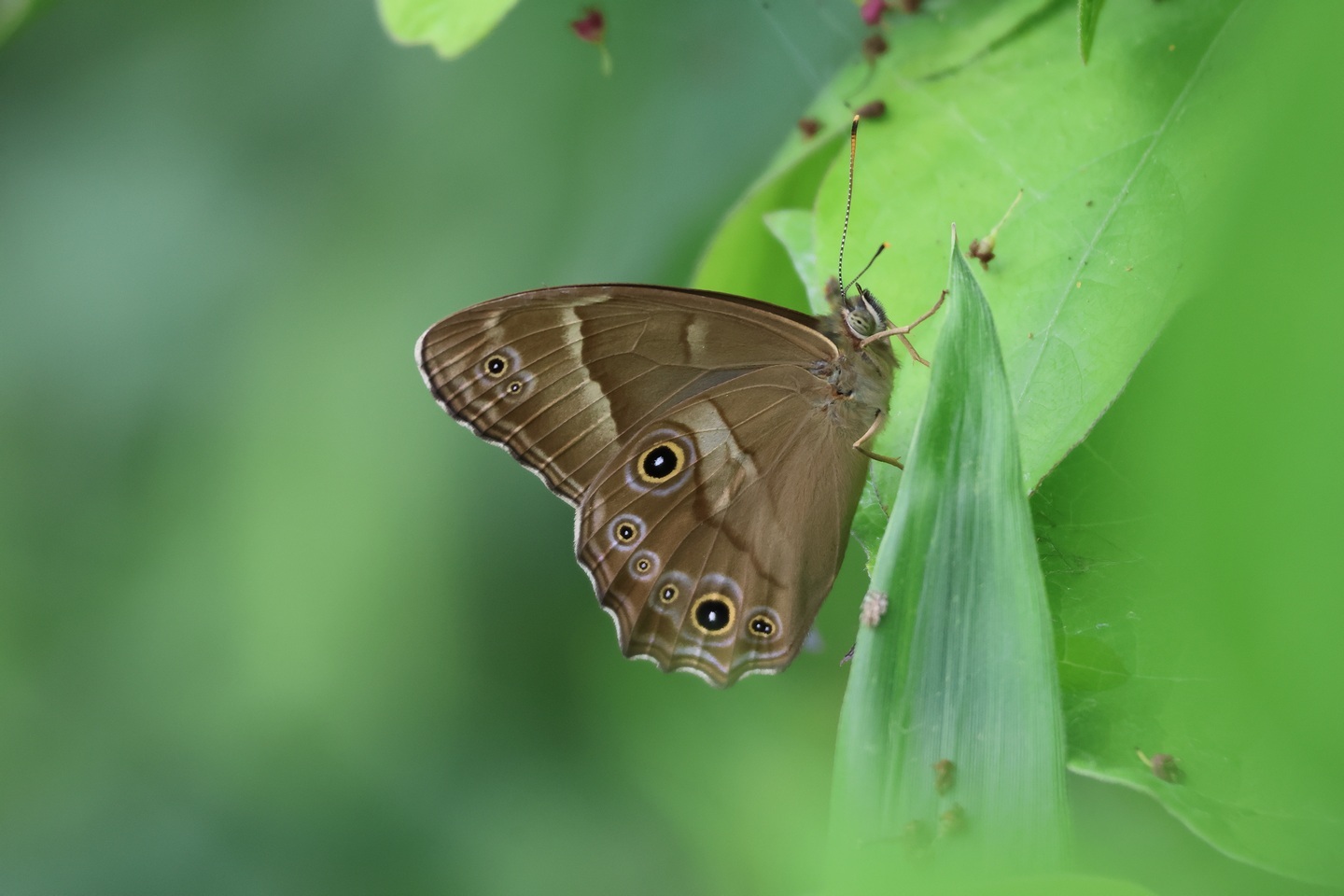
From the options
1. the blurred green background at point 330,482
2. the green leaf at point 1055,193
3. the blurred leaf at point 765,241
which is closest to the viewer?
the green leaf at point 1055,193

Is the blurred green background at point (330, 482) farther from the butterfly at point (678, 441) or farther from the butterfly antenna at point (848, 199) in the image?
the butterfly antenna at point (848, 199)

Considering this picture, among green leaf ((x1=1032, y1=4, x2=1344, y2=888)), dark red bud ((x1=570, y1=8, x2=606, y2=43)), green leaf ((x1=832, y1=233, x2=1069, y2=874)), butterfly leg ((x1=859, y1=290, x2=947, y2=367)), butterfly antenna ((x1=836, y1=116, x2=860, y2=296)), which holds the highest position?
dark red bud ((x1=570, y1=8, x2=606, y2=43))

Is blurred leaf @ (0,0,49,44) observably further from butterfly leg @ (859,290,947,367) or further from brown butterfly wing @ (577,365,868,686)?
butterfly leg @ (859,290,947,367)

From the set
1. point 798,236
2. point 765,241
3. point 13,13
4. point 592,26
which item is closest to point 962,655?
point 798,236

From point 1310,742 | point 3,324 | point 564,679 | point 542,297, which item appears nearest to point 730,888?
point 564,679

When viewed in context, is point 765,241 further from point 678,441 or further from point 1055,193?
point 1055,193

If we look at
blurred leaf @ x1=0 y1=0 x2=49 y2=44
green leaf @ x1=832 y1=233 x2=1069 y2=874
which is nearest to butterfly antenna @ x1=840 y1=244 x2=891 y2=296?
green leaf @ x1=832 y1=233 x2=1069 y2=874

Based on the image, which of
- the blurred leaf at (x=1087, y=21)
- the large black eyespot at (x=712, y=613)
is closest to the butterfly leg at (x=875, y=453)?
the large black eyespot at (x=712, y=613)
